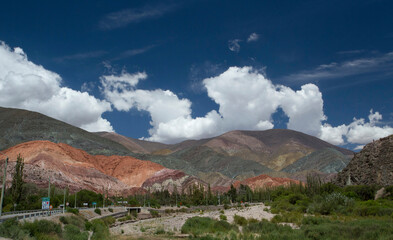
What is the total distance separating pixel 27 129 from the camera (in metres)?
165

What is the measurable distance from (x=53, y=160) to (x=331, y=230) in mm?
113837

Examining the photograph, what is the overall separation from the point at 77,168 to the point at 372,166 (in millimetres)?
98854

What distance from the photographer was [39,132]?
163375mm

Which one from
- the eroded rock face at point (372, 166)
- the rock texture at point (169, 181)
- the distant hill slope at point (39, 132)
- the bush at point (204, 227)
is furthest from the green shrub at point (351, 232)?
the distant hill slope at point (39, 132)

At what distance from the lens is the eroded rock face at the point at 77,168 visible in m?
107

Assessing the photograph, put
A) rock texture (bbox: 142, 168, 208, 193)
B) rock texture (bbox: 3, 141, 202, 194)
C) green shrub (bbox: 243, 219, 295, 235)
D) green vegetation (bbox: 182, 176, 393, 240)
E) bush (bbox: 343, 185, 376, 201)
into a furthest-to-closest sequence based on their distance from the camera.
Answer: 1. rock texture (bbox: 142, 168, 208, 193)
2. rock texture (bbox: 3, 141, 202, 194)
3. bush (bbox: 343, 185, 376, 201)
4. green shrub (bbox: 243, 219, 295, 235)
5. green vegetation (bbox: 182, 176, 393, 240)

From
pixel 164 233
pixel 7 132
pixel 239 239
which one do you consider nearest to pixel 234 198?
pixel 164 233

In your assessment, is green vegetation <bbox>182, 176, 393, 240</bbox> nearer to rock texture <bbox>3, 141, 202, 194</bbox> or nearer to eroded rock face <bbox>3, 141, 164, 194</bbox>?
eroded rock face <bbox>3, 141, 164, 194</bbox>

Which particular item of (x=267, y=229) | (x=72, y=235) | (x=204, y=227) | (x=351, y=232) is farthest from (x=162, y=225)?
(x=351, y=232)

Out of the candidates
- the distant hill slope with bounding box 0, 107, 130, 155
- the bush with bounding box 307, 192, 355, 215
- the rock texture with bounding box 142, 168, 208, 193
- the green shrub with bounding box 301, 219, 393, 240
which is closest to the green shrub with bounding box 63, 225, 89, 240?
the green shrub with bounding box 301, 219, 393, 240

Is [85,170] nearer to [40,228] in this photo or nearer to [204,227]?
[204,227]

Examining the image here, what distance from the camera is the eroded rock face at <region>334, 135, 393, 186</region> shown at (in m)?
67.4

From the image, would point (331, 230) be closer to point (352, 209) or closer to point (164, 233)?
point (164, 233)

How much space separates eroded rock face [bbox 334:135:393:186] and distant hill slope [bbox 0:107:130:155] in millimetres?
125175
